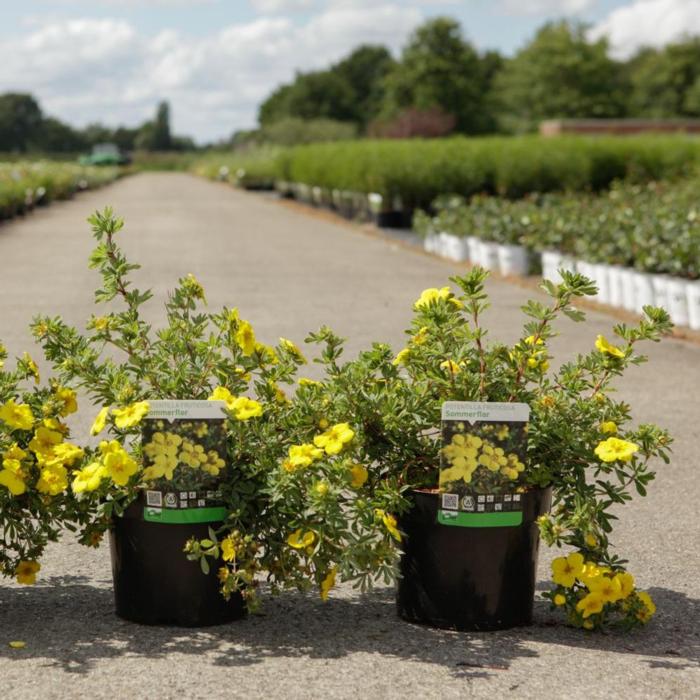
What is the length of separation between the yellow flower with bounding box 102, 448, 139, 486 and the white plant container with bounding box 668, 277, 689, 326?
8227 mm

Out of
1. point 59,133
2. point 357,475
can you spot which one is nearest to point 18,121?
point 59,133

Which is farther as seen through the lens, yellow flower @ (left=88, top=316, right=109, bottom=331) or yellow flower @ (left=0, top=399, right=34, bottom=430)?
yellow flower @ (left=88, top=316, right=109, bottom=331)

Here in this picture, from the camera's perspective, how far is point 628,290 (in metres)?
12.1

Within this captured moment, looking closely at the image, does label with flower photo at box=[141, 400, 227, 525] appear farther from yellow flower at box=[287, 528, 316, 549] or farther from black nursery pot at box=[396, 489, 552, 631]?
black nursery pot at box=[396, 489, 552, 631]

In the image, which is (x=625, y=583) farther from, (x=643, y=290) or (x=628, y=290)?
(x=628, y=290)

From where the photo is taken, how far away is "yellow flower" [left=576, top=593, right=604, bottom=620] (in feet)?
12.0

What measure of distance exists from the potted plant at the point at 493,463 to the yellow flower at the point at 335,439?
16cm

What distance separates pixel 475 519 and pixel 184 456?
0.86 metres

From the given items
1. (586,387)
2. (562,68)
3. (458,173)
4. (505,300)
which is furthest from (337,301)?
(562,68)

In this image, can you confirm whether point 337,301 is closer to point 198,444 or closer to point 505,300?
point 505,300

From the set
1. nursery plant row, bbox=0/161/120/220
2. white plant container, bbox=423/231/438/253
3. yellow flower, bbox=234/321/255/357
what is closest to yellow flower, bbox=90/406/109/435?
yellow flower, bbox=234/321/255/357

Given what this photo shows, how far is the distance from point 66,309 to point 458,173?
486 inches

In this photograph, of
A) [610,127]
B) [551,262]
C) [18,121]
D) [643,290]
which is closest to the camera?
[643,290]

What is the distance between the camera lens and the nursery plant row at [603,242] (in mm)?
11430
